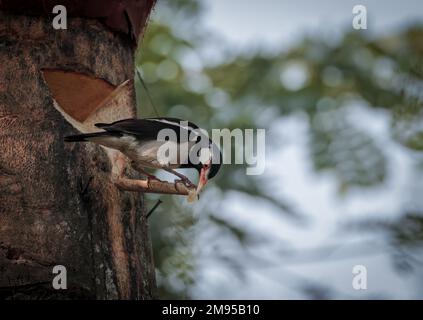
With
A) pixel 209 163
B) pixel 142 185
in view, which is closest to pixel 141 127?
pixel 142 185

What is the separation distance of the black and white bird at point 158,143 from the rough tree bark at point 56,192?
0.18 m

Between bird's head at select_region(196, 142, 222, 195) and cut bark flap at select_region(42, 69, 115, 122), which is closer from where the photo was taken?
cut bark flap at select_region(42, 69, 115, 122)

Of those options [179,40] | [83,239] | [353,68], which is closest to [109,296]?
[83,239]

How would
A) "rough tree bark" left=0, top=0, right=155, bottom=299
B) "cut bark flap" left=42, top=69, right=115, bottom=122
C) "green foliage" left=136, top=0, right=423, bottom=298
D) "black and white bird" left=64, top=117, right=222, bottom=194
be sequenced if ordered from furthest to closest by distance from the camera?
"green foliage" left=136, top=0, right=423, bottom=298 → "cut bark flap" left=42, top=69, right=115, bottom=122 → "black and white bird" left=64, top=117, right=222, bottom=194 → "rough tree bark" left=0, top=0, right=155, bottom=299

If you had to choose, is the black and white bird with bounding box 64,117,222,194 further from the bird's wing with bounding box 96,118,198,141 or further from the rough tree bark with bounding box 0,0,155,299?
the rough tree bark with bounding box 0,0,155,299

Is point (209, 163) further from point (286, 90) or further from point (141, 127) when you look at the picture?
point (286, 90)

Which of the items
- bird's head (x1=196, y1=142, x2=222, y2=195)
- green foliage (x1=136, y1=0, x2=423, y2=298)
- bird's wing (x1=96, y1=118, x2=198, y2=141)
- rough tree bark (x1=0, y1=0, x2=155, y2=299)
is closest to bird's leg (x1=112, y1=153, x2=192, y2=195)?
rough tree bark (x1=0, y1=0, x2=155, y2=299)

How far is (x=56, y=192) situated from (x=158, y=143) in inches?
26.6

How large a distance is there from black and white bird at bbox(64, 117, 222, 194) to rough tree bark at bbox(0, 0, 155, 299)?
0.18 metres

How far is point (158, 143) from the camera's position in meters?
4.75

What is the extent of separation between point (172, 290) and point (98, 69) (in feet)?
5.34

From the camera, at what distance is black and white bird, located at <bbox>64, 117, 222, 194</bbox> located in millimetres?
4511

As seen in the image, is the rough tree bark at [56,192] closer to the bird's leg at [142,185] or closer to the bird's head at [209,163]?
the bird's leg at [142,185]

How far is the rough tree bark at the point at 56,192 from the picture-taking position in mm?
4230
